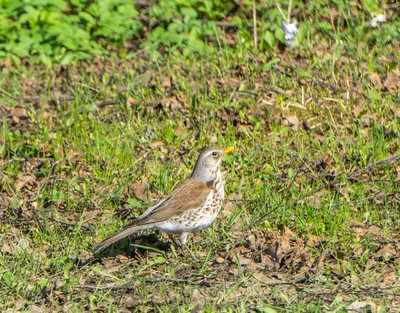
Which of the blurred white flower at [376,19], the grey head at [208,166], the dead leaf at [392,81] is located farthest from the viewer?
the blurred white flower at [376,19]

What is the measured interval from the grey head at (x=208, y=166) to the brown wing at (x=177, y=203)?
87 millimetres

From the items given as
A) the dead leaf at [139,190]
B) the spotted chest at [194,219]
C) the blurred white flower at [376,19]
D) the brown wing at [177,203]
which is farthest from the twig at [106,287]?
the blurred white flower at [376,19]

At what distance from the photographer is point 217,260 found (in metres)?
7.22

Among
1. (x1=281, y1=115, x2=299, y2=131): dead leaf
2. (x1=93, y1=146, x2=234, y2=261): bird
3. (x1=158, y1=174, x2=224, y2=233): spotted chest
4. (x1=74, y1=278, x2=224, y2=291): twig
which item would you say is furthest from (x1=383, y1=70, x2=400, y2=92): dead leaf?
(x1=74, y1=278, x2=224, y2=291): twig

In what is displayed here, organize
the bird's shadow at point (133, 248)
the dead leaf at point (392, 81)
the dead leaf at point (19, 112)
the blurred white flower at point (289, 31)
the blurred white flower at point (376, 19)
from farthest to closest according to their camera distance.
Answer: the blurred white flower at point (376, 19) → the blurred white flower at point (289, 31) → the dead leaf at point (19, 112) → the dead leaf at point (392, 81) → the bird's shadow at point (133, 248)

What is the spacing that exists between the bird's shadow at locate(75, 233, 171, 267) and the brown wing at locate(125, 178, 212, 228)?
266 mm

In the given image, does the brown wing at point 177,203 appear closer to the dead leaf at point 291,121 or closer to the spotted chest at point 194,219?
→ the spotted chest at point 194,219

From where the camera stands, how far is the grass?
669 cm

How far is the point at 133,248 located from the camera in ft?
25.2

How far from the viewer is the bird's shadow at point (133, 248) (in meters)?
7.38

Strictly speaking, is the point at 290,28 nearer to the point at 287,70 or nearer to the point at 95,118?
the point at 287,70

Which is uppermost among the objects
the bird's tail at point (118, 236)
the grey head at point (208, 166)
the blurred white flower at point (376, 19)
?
the grey head at point (208, 166)

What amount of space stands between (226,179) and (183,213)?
137 cm

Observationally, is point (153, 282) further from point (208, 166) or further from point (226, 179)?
point (226, 179)
